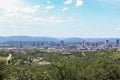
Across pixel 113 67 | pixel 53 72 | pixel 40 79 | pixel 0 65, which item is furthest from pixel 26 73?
pixel 0 65

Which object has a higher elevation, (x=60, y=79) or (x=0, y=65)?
(x=0, y=65)

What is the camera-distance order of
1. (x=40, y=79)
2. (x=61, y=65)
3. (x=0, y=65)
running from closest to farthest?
(x=0, y=65) < (x=61, y=65) < (x=40, y=79)

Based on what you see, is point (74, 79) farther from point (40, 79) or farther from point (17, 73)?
point (17, 73)

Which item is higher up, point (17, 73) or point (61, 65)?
point (61, 65)

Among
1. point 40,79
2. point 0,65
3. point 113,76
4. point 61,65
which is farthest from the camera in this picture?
point 40,79

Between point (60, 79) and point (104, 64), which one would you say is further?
point (104, 64)

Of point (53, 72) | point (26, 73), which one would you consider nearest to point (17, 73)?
point (26, 73)

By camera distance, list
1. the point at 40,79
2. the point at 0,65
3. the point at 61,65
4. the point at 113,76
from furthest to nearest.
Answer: the point at 40,79
the point at 113,76
the point at 61,65
the point at 0,65

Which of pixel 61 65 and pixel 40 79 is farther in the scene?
pixel 40 79

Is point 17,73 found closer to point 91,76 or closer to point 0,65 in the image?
point 91,76
